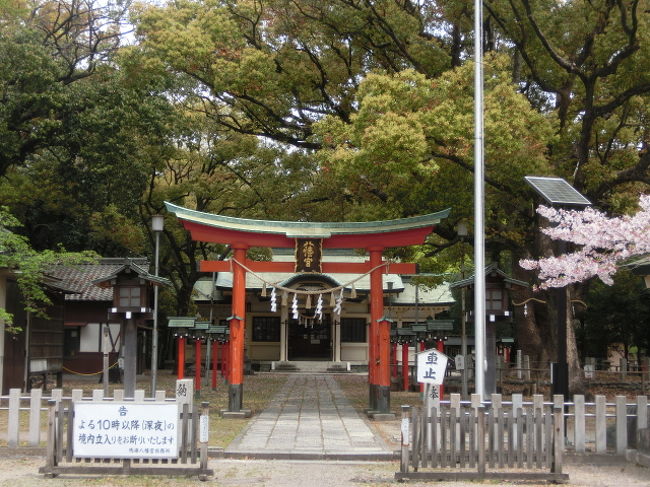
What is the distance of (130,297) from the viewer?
62.1ft

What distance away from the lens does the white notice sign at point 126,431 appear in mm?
9773

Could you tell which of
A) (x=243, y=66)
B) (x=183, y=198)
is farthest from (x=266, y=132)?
(x=183, y=198)

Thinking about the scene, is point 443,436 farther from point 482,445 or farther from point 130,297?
point 130,297

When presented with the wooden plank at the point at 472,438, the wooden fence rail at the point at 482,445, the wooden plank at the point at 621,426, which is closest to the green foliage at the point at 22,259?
the wooden fence rail at the point at 482,445

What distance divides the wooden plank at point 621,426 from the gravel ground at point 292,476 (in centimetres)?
30

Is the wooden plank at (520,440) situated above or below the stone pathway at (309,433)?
above

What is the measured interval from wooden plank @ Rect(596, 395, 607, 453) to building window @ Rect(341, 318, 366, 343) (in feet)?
96.5

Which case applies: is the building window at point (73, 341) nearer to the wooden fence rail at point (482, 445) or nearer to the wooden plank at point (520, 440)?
the wooden fence rail at point (482, 445)

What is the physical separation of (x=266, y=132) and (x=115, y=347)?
1197 centimetres

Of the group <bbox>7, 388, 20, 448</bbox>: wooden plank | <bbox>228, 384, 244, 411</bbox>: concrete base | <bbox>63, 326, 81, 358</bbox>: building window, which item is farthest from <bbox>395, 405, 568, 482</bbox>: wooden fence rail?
<bbox>63, 326, 81, 358</bbox>: building window

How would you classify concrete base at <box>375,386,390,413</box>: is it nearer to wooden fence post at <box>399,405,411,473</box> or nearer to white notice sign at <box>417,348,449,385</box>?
white notice sign at <box>417,348,449,385</box>

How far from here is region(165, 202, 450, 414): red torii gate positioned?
1820 cm

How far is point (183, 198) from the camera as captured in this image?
3412 cm

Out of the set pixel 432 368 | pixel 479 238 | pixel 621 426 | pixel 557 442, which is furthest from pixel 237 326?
pixel 557 442
